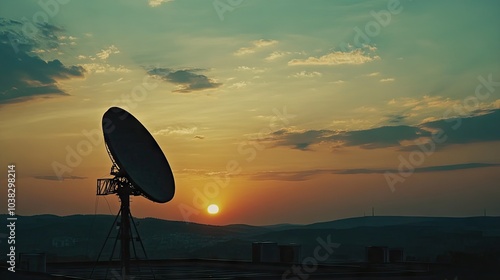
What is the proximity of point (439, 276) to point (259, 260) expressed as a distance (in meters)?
20.4

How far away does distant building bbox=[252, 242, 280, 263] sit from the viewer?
222 feet

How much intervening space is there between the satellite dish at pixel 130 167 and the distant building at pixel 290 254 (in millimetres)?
16744

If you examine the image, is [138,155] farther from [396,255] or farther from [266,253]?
[396,255]

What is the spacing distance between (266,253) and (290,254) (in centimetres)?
317

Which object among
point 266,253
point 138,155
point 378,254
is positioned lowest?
point 378,254

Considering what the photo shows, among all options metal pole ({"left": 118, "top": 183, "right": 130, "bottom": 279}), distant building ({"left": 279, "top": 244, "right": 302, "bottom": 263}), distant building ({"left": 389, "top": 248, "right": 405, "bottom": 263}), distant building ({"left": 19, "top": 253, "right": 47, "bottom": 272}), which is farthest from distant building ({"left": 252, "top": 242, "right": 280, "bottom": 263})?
distant building ({"left": 19, "top": 253, "right": 47, "bottom": 272})

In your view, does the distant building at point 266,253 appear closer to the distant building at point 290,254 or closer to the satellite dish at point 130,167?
the distant building at point 290,254

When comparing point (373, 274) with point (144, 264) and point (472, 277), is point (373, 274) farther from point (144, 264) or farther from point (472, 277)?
point (144, 264)

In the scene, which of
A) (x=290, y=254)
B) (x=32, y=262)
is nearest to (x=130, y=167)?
(x=32, y=262)

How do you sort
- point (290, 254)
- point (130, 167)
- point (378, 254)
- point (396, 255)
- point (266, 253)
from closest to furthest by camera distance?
point (130, 167), point (378, 254), point (396, 255), point (290, 254), point (266, 253)

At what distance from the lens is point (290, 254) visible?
217 ft

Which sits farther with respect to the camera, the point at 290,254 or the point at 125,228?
the point at 290,254

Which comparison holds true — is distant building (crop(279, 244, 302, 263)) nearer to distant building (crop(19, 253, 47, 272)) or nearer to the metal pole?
Result: the metal pole

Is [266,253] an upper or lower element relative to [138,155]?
lower
